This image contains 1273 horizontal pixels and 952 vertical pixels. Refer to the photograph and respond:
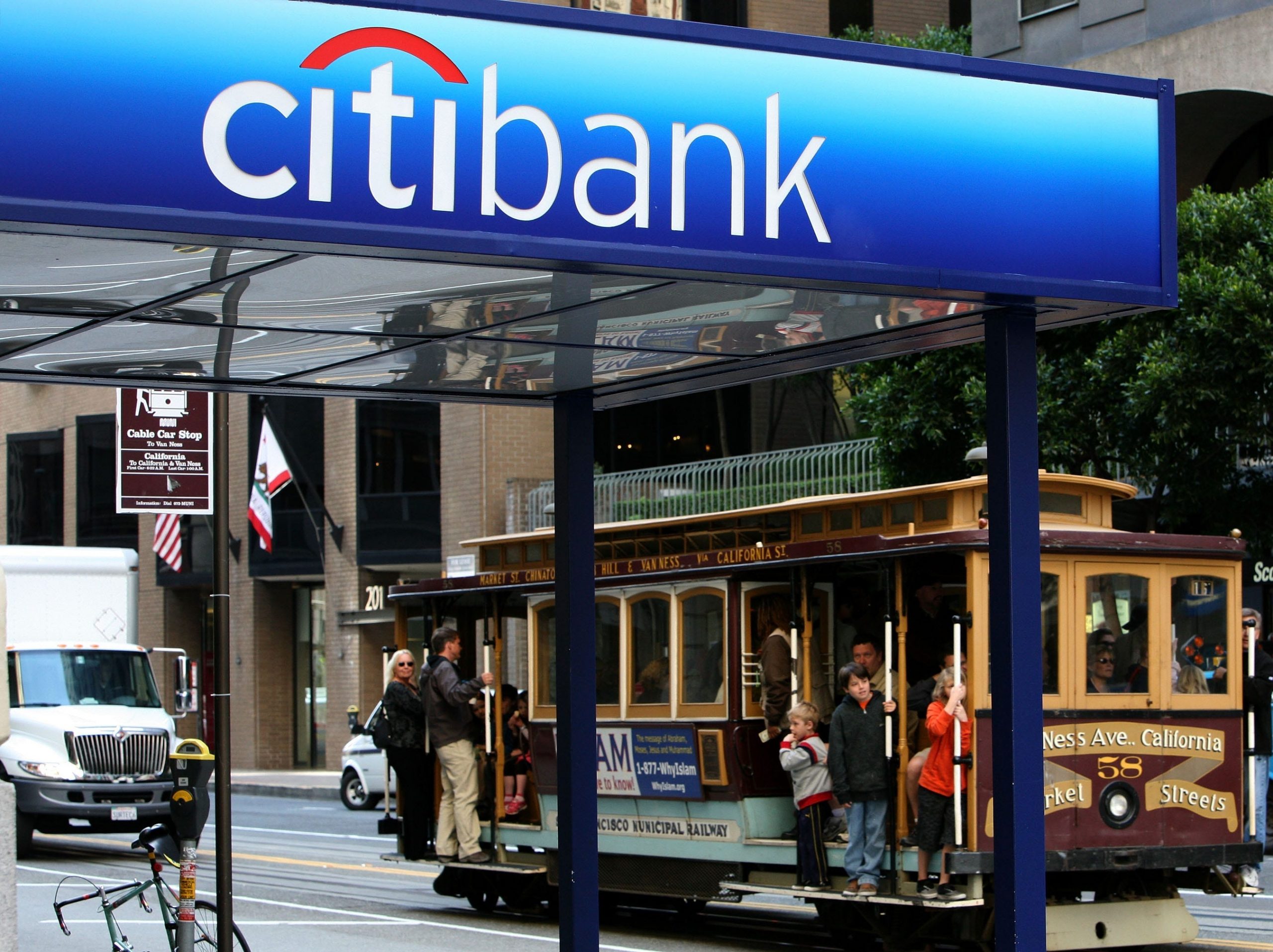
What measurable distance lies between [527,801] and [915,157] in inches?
400

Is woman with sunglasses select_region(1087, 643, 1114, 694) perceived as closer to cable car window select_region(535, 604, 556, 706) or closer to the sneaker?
the sneaker

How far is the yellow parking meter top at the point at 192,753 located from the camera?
8086 millimetres

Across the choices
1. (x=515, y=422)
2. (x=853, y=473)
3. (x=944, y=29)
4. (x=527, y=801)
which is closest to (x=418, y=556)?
(x=515, y=422)

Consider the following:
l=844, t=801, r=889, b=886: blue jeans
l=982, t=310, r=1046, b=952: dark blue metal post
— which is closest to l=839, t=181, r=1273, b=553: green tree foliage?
l=844, t=801, r=889, b=886: blue jeans

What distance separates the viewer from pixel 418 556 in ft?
116

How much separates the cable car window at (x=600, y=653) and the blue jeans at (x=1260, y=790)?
4839 millimetres

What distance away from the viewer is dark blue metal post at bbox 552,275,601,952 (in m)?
6.86

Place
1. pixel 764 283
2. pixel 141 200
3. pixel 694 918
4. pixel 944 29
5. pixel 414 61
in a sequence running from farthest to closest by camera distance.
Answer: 1. pixel 944 29
2. pixel 694 918
3. pixel 764 283
4. pixel 414 61
5. pixel 141 200

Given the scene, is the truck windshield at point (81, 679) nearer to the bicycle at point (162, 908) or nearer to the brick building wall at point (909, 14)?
the bicycle at point (162, 908)

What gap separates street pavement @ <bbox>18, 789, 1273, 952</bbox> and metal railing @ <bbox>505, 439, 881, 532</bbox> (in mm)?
8165

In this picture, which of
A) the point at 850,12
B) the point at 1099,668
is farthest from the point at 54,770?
the point at 850,12

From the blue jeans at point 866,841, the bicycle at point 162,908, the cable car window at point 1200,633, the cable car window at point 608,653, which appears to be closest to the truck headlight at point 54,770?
the cable car window at point 608,653

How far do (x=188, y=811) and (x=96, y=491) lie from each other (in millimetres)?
38077

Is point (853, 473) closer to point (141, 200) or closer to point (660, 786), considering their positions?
point (660, 786)
